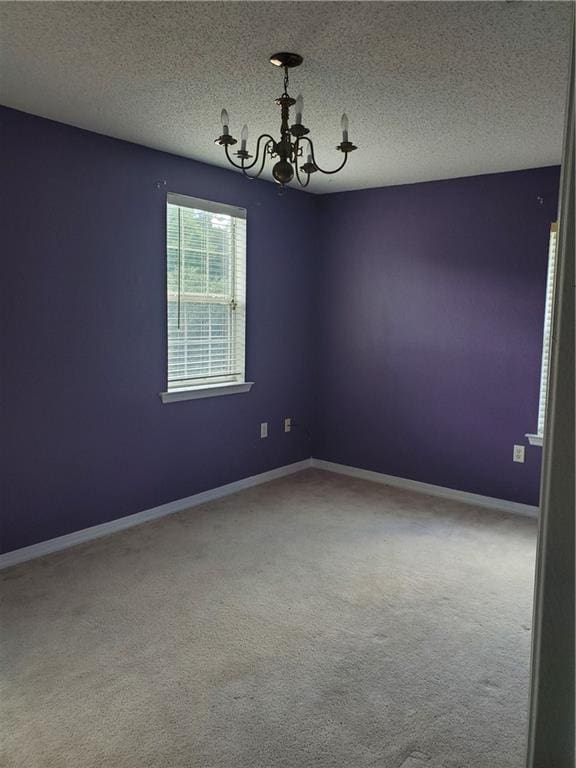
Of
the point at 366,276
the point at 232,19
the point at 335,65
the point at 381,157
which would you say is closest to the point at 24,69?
the point at 232,19

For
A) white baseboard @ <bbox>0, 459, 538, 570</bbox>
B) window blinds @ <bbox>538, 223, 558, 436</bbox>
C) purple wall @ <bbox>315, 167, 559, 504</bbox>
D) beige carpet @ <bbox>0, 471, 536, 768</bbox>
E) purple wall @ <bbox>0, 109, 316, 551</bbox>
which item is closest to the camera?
beige carpet @ <bbox>0, 471, 536, 768</bbox>

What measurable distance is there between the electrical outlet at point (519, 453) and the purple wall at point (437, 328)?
4 centimetres

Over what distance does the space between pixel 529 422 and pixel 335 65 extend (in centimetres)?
269

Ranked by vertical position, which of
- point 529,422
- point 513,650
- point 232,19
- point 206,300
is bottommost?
point 513,650

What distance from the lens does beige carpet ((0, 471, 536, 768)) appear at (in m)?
1.90

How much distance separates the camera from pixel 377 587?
117 inches

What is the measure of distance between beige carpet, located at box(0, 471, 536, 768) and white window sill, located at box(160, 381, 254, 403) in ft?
2.57

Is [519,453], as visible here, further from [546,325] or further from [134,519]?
[134,519]

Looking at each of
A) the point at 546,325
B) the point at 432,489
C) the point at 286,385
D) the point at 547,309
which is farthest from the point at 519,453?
the point at 286,385

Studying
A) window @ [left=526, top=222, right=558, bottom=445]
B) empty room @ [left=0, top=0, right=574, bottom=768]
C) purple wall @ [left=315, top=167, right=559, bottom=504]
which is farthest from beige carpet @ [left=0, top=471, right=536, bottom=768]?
purple wall @ [left=315, top=167, right=559, bottom=504]

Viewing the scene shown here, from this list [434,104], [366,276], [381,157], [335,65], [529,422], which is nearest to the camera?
[335,65]

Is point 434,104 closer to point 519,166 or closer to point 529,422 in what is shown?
point 519,166

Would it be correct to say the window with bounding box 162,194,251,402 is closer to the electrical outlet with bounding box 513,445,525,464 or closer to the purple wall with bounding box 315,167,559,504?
the purple wall with bounding box 315,167,559,504

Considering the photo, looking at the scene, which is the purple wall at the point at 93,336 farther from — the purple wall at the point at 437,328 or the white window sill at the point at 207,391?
the purple wall at the point at 437,328
